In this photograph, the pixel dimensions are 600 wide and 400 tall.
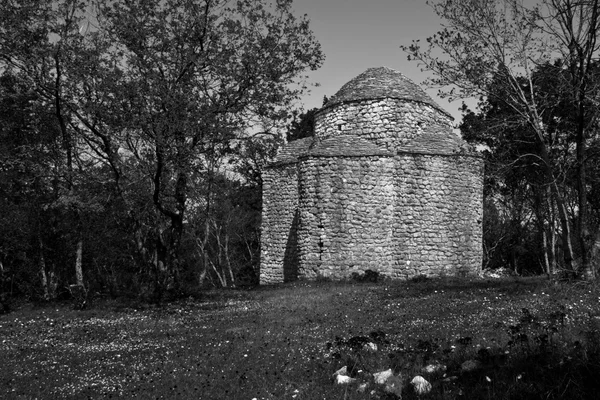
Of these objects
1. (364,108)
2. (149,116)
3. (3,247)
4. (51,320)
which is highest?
(364,108)

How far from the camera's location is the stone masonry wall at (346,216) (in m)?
25.1

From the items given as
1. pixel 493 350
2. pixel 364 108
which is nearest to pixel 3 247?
pixel 364 108

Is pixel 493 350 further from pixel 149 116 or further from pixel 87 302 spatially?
pixel 87 302

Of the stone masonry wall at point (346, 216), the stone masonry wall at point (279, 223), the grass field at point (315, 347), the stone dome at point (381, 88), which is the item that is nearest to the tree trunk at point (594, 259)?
the grass field at point (315, 347)

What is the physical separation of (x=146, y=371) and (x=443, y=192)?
20426 mm

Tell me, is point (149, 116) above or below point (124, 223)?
above

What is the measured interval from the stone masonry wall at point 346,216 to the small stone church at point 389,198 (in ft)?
0.17

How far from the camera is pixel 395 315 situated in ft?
43.2

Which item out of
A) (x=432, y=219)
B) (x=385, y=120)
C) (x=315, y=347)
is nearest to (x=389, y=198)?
(x=432, y=219)

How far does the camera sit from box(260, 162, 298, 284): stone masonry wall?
29.9 metres

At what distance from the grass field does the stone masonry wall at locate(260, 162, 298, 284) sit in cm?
1165

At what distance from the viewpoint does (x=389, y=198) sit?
1022 inches


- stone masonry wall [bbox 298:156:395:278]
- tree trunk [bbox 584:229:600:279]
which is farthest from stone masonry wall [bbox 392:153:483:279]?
tree trunk [bbox 584:229:600:279]

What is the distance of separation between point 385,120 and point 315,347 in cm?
1953
